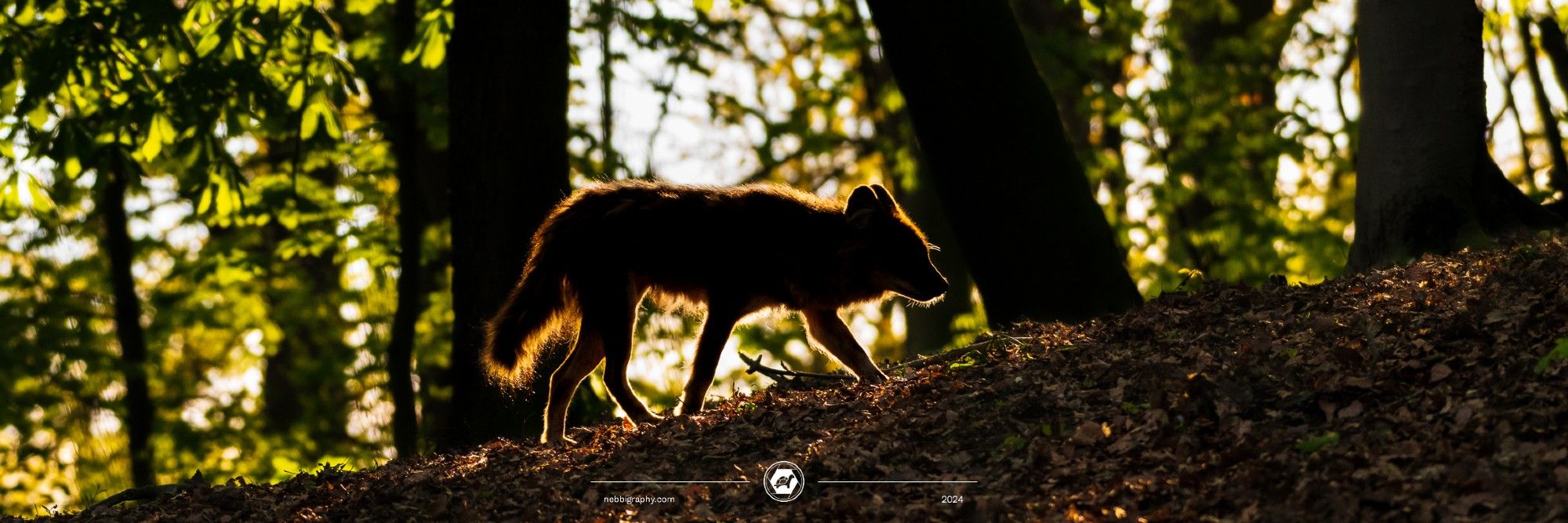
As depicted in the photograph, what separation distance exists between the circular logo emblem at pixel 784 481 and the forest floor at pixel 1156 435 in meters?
0.04

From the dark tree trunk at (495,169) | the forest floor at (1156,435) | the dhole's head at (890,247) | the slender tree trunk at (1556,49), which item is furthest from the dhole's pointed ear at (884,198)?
the slender tree trunk at (1556,49)

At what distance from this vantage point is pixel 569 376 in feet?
26.0

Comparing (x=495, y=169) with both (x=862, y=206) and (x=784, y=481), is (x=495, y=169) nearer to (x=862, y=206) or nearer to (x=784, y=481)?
(x=862, y=206)

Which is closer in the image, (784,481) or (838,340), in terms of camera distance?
(784,481)

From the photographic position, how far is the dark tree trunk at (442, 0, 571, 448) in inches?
344

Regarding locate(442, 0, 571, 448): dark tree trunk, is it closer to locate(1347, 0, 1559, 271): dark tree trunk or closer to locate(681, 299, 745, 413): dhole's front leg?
locate(681, 299, 745, 413): dhole's front leg

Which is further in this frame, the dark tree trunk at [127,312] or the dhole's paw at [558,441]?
the dark tree trunk at [127,312]

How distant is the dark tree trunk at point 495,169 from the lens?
873 cm

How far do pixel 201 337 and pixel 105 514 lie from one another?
67.1ft

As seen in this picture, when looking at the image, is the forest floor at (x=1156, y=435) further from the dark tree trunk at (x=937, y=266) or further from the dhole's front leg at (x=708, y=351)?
the dark tree trunk at (x=937, y=266)

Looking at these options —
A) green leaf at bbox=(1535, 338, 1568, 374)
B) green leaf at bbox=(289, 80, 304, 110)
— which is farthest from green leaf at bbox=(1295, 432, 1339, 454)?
green leaf at bbox=(289, 80, 304, 110)

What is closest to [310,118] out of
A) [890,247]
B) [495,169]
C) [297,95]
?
[297,95]

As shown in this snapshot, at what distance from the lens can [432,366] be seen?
17.3 m

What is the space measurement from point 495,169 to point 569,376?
164cm
